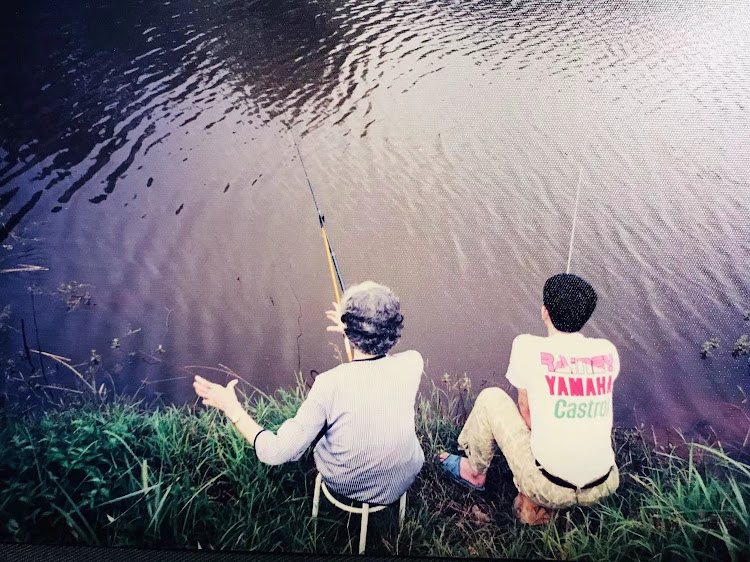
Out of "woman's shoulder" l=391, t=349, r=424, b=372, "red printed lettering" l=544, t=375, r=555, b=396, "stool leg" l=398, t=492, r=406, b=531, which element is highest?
"woman's shoulder" l=391, t=349, r=424, b=372

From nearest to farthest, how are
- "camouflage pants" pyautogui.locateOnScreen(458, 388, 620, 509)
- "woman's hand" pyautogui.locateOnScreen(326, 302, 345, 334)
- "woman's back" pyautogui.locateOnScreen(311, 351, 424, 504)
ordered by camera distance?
"woman's back" pyautogui.locateOnScreen(311, 351, 424, 504), "camouflage pants" pyautogui.locateOnScreen(458, 388, 620, 509), "woman's hand" pyautogui.locateOnScreen(326, 302, 345, 334)

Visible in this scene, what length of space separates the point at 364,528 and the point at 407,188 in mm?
1136

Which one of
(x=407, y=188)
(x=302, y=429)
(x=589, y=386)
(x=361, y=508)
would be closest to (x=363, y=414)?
(x=302, y=429)

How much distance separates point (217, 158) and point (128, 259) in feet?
1.73

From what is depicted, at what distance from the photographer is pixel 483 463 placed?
128 centimetres

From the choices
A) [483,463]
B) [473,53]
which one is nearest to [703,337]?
[483,463]

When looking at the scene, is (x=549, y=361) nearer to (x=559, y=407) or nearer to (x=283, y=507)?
(x=559, y=407)

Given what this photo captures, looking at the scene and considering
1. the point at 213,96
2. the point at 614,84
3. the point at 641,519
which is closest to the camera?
the point at 641,519

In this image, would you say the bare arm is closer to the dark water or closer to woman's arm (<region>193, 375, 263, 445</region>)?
the dark water

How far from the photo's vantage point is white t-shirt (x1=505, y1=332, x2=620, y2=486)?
1.10 m

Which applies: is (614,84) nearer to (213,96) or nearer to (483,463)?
(483,463)

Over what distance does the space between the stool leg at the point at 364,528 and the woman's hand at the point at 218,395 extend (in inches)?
17.2

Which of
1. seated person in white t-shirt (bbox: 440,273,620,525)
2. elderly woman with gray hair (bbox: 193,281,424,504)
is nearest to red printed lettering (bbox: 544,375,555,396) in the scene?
seated person in white t-shirt (bbox: 440,273,620,525)

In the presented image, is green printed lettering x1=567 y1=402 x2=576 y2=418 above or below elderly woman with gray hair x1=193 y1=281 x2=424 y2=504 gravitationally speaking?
below
